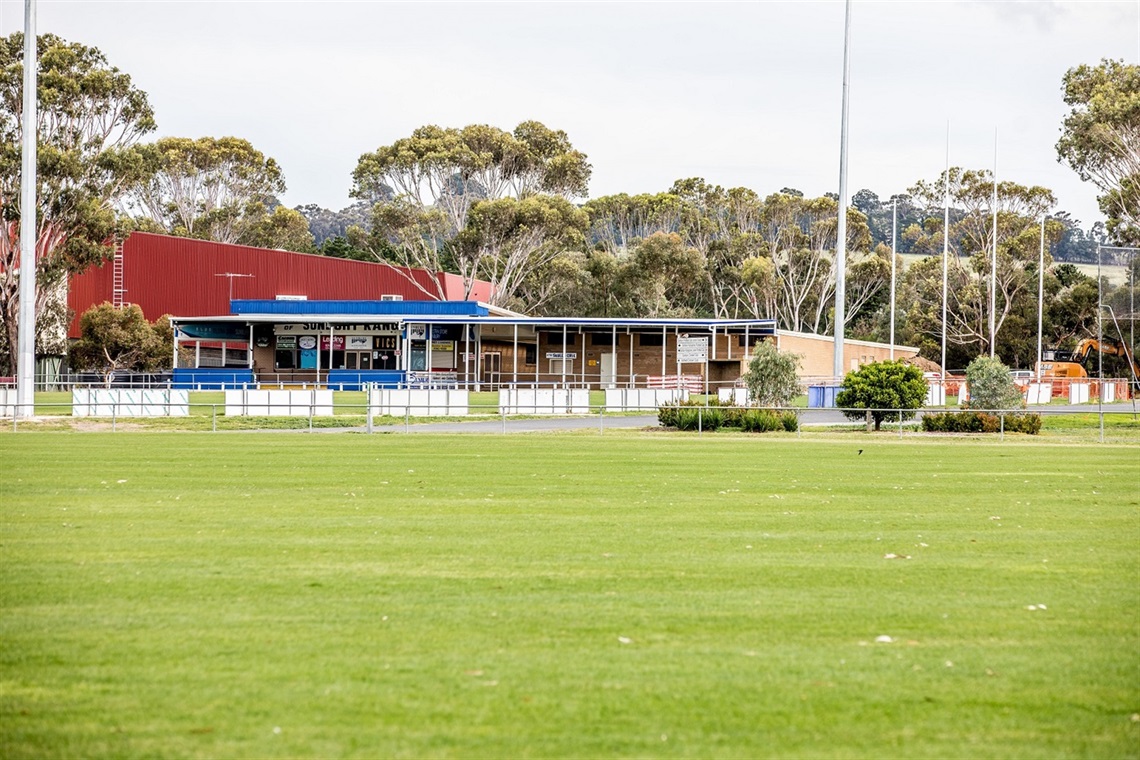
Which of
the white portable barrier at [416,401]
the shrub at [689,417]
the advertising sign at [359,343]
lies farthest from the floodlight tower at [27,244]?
the advertising sign at [359,343]

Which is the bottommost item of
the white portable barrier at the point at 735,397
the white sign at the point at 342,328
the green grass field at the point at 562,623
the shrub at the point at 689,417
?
the green grass field at the point at 562,623

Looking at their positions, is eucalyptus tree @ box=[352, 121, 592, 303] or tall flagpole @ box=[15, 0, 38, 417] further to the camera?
eucalyptus tree @ box=[352, 121, 592, 303]

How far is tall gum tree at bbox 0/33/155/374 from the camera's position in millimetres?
55594

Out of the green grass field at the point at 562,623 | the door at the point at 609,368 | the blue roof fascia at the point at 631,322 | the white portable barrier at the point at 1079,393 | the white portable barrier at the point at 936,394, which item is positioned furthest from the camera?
the door at the point at 609,368

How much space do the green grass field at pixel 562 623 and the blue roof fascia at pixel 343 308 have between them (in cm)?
5133

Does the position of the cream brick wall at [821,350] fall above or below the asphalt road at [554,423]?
above

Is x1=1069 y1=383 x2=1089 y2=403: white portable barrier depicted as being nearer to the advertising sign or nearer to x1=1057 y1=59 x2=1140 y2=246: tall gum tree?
x1=1057 y1=59 x2=1140 y2=246: tall gum tree

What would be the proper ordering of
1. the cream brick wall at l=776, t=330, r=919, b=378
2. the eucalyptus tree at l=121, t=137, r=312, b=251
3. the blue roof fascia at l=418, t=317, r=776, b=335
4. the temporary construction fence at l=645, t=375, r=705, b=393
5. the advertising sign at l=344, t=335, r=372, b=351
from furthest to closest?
1. the eucalyptus tree at l=121, t=137, r=312, b=251
2. the cream brick wall at l=776, t=330, r=919, b=378
3. the advertising sign at l=344, t=335, r=372, b=351
4. the blue roof fascia at l=418, t=317, r=776, b=335
5. the temporary construction fence at l=645, t=375, r=705, b=393

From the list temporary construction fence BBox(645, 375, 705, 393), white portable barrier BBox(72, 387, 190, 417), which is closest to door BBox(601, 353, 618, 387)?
temporary construction fence BBox(645, 375, 705, 393)

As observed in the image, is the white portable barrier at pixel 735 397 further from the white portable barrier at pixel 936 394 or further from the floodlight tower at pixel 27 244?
the floodlight tower at pixel 27 244

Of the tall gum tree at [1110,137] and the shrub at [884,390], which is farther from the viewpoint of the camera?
the tall gum tree at [1110,137]

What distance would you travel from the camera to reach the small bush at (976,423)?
114ft

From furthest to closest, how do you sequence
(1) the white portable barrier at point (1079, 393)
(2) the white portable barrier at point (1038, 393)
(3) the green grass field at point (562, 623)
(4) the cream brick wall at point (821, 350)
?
(4) the cream brick wall at point (821, 350)
(1) the white portable barrier at point (1079, 393)
(2) the white portable barrier at point (1038, 393)
(3) the green grass field at point (562, 623)

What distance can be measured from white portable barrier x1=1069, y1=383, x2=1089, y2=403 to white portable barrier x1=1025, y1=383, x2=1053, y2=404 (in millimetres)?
959
